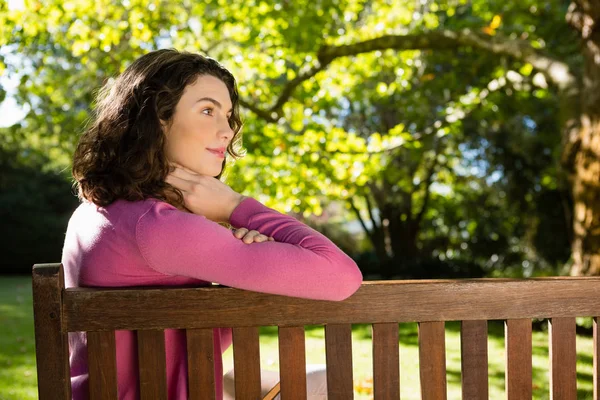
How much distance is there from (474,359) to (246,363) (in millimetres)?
546

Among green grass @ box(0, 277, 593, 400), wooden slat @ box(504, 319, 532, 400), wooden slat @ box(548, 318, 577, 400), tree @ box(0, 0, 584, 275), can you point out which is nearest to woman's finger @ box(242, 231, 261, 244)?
wooden slat @ box(504, 319, 532, 400)

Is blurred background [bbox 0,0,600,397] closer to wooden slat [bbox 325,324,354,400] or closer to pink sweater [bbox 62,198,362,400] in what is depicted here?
pink sweater [bbox 62,198,362,400]

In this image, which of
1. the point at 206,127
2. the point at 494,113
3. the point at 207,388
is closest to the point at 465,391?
the point at 207,388

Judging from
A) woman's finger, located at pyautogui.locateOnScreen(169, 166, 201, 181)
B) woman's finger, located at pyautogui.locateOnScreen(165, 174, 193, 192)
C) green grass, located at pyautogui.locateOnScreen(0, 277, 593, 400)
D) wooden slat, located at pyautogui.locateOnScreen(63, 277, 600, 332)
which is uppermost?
woman's finger, located at pyautogui.locateOnScreen(169, 166, 201, 181)

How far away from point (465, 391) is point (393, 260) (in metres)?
13.2

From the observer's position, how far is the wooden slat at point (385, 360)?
1.63m

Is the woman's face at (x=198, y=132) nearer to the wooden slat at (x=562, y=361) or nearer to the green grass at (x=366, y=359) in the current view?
the wooden slat at (x=562, y=361)

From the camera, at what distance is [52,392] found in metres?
1.57


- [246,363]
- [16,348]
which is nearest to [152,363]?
[246,363]

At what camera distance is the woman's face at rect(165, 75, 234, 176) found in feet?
6.17

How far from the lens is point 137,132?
1.87 meters

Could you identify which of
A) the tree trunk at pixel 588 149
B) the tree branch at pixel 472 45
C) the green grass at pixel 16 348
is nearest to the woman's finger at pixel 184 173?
the green grass at pixel 16 348

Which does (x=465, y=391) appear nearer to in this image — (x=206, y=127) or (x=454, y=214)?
(x=206, y=127)

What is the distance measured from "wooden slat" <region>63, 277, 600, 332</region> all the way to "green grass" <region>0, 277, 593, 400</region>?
2.57 meters
